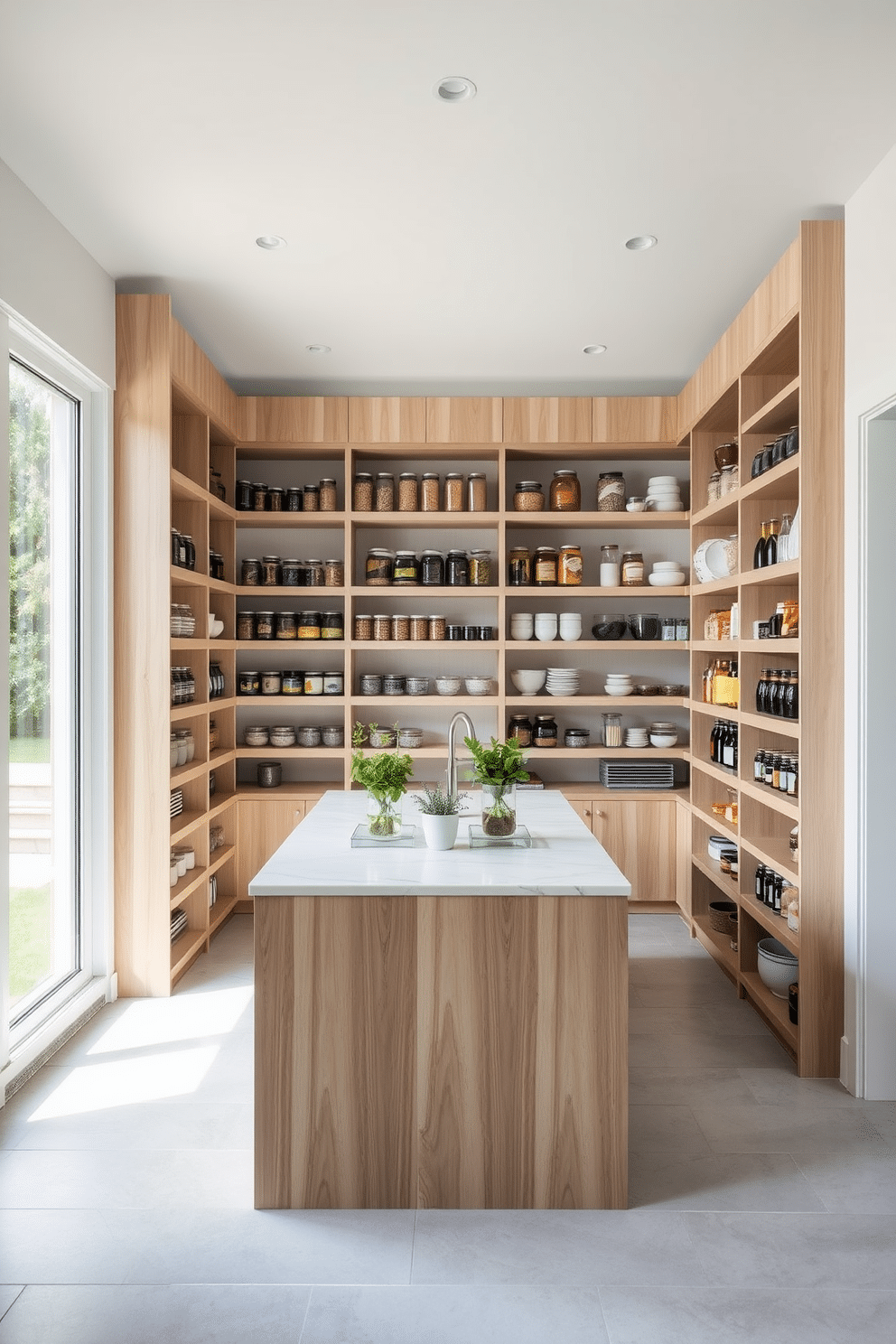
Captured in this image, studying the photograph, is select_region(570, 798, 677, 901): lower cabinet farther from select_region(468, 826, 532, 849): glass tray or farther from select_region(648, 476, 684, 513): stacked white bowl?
select_region(468, 826, 532, 849): glass tray

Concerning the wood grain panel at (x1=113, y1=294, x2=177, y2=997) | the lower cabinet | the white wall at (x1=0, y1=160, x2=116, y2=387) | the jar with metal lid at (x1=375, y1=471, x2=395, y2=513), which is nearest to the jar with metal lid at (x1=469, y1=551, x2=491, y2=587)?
the jar with metal lid at (x1=375, y1=471, x2=395, y2=513)

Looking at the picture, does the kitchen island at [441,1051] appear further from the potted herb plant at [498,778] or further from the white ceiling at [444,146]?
the white ceiling at [444,146]

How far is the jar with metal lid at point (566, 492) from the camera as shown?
494 cm

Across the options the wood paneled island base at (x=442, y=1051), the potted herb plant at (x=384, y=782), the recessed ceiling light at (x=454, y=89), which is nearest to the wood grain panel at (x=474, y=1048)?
the wood paneled island base at (x=442, y=1051)

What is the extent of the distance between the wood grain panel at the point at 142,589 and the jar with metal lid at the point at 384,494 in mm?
1491

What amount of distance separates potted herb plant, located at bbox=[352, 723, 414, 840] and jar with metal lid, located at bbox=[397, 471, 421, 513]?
2475 mm

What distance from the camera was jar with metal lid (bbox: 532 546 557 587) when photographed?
16.3 ft

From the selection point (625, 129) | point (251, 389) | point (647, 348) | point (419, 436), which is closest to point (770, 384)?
point (647, 348)

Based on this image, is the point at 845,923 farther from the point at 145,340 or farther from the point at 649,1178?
the point at 145,340

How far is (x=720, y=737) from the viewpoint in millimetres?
4297

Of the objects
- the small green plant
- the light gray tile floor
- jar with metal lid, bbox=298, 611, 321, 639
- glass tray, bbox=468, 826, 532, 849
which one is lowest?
the light gray tile floor

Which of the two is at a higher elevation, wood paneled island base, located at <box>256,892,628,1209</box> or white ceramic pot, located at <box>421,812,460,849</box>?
white ceramic pot, located at <box>421,812,460,849</box>

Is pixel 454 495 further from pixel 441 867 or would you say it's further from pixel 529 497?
pixel 441 867

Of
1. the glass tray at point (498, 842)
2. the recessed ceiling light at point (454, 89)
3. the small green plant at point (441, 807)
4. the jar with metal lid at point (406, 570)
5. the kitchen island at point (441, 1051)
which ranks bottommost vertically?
the kitchen island at point (441, 1051)
